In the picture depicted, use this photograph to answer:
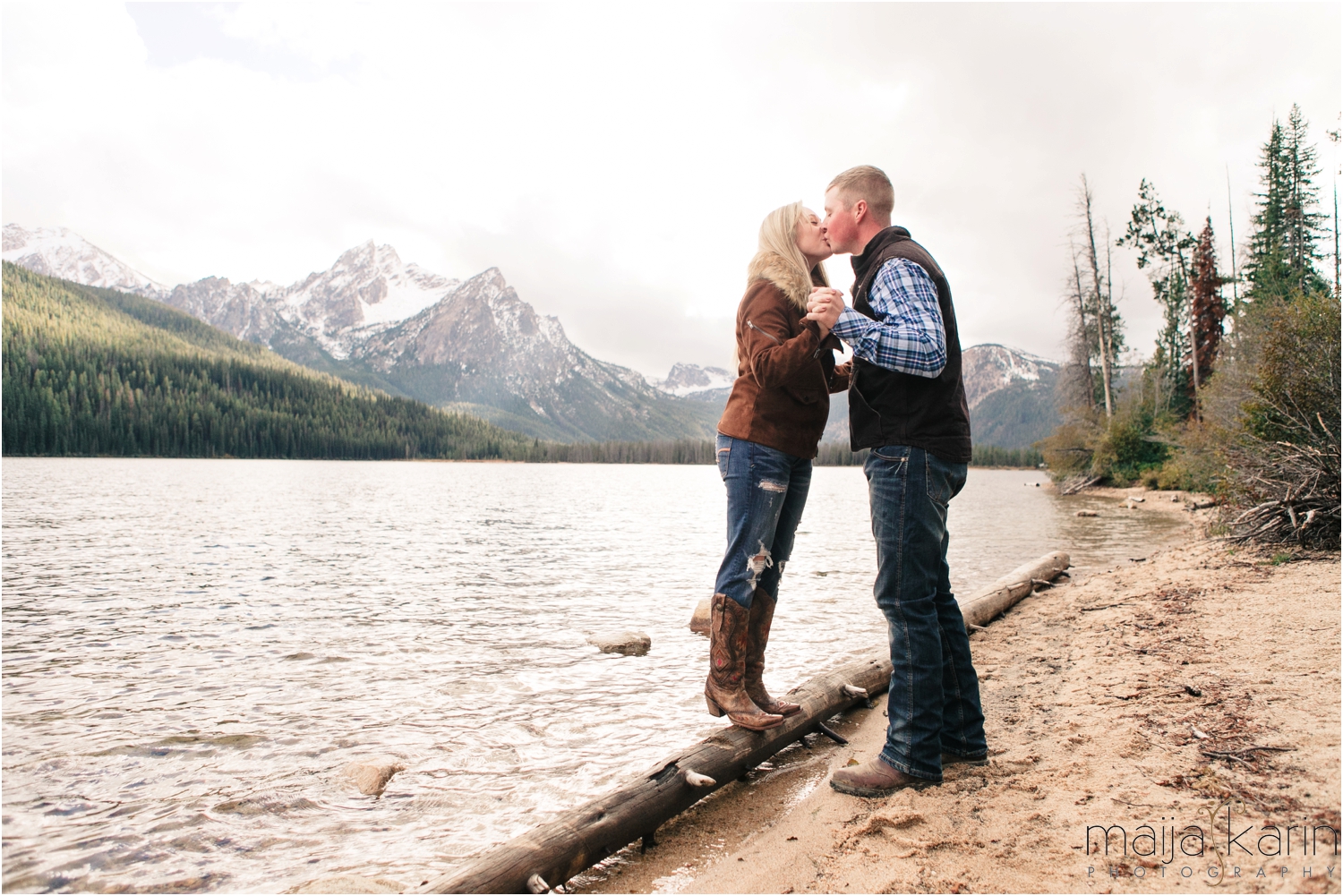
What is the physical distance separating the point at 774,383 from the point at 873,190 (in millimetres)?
1289

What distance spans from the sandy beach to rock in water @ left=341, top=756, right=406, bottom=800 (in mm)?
2154

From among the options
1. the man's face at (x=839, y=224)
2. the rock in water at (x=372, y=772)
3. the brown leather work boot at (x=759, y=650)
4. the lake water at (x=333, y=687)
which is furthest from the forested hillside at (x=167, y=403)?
the man's face at (x=839, y=224)

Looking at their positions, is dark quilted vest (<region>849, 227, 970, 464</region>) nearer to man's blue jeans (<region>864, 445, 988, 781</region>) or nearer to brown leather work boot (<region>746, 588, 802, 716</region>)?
man's blue jeans (<region>864, 445, 988, 781</region>)

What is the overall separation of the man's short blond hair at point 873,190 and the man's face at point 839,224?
59 millimetres

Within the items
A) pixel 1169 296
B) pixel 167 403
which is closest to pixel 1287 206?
pixel 1169 296

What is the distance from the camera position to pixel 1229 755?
141 inches

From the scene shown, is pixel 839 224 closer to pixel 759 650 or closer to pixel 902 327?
pixel 902 327

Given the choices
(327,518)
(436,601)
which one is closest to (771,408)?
(436,601)

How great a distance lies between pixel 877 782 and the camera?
4.06 m

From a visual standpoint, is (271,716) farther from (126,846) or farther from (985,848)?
(985,848)

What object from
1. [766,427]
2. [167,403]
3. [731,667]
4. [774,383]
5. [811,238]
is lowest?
[731,667]

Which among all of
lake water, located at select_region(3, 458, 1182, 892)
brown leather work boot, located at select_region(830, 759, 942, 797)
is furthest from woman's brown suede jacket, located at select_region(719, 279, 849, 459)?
lake water, located at select_region(3, 458, 1182, 892)

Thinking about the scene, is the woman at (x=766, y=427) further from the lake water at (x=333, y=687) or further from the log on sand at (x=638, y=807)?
the lake water at (x=333, y=687)

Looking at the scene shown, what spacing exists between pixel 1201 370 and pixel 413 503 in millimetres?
46153
